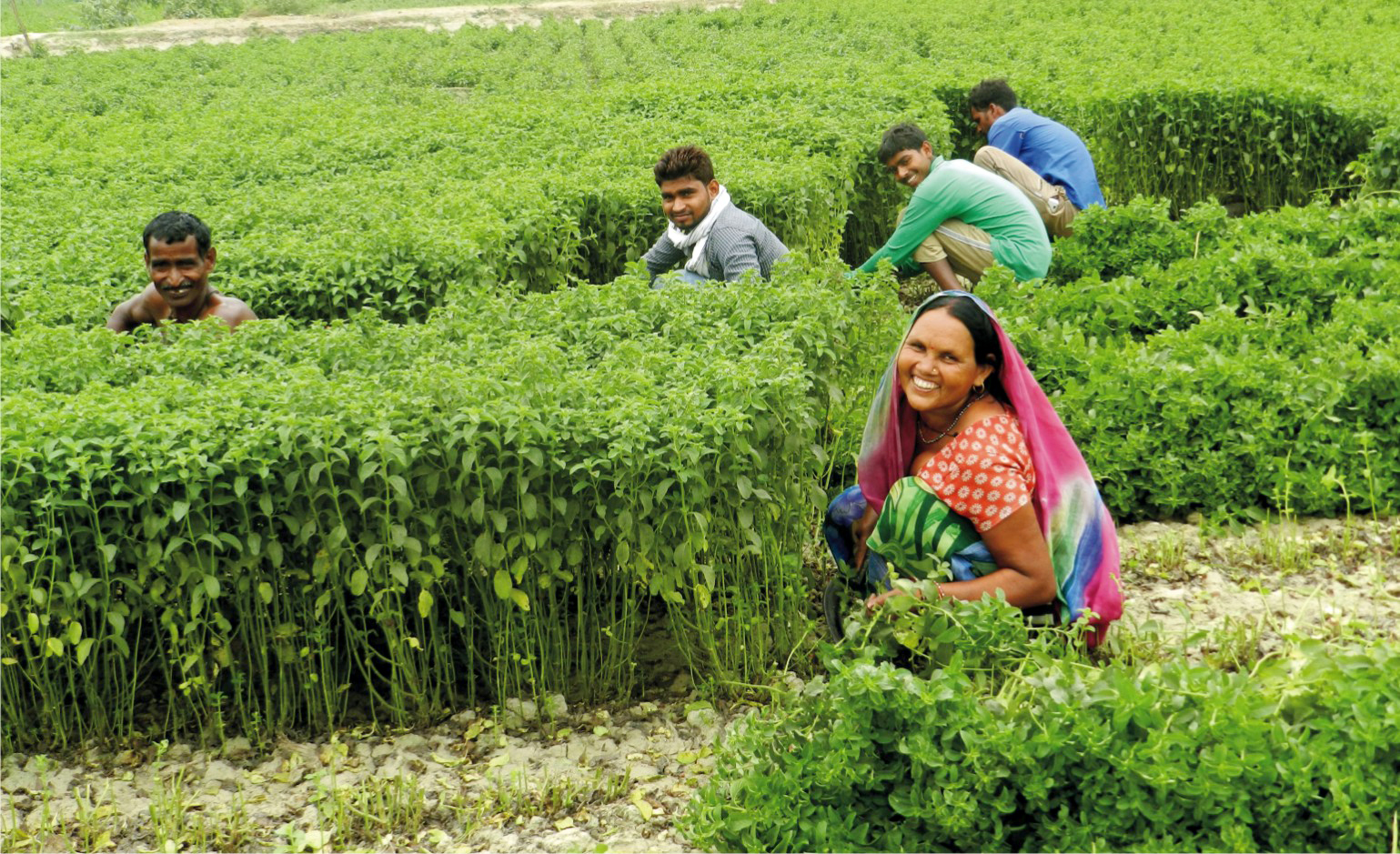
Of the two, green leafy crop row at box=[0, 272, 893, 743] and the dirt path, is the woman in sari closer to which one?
green leafy crop row at box=[0, 272, 893, 743]

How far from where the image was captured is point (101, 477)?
13.6 feet

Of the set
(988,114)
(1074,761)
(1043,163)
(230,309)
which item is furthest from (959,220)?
(1074,761)

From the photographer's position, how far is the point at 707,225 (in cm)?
708

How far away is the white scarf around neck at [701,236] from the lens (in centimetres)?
709

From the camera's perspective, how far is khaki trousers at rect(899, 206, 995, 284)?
8.40m

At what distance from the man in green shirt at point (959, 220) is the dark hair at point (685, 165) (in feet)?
4.86

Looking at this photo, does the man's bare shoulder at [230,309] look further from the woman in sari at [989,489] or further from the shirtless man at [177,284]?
the woman in sari at [989,489]

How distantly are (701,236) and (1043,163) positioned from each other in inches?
143

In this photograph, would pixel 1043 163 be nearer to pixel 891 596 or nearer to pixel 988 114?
pixel 988 114

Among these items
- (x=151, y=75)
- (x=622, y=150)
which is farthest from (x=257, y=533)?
(x=151, y=75)

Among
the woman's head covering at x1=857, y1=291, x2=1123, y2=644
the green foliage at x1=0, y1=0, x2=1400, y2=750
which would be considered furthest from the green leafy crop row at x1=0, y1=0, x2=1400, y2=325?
the woman's head covering at x1=857, y1=291, x2=1123, y2=644

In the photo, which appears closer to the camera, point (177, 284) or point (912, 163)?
point (177, 284)

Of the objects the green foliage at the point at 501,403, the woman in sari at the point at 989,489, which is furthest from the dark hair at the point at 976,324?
the green foliage at the point at 501,403

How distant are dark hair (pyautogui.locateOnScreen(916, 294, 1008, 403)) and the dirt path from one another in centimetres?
2004
